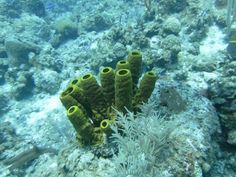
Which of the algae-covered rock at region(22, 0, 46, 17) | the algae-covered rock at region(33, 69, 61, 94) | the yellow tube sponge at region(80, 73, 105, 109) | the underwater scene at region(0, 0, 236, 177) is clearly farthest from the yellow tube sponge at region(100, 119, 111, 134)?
the algae-covered rock at region(22, 0, 46, 17)

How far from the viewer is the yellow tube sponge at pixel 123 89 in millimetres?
3002

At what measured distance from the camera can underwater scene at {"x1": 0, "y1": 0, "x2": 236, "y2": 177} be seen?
9.86 feet

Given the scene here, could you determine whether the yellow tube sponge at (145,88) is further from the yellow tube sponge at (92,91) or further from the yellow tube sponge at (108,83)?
the yellow tube sponge at (92,91)

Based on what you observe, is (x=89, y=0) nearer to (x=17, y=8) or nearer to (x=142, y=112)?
(x=17, y=8)

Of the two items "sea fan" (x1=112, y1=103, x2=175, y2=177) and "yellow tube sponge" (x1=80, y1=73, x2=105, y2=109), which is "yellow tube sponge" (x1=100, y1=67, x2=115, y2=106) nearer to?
"yellow tube sponge" (x1=80, y1=73, x2=105, y2=109)

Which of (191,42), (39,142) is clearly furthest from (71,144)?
(191,42)

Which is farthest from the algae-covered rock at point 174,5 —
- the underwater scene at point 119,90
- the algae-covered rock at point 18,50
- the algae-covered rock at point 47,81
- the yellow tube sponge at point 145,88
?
A: the yellow tube sponge at point 145,88

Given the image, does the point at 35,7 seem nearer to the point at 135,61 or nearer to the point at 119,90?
the point at 135,61

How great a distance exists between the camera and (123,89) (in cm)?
309

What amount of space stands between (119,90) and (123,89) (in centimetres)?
5

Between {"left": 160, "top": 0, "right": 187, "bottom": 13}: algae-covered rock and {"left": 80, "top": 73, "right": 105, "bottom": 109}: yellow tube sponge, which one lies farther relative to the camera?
{"left": 160, "top": 0, "right": 187, "bottom": 13}: algae-covered rock

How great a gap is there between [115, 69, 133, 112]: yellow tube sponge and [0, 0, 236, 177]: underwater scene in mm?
14

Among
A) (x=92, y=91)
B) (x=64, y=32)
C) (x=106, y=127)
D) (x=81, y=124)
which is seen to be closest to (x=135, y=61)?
(x=92, y=91)

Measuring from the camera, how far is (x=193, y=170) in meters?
2.87
